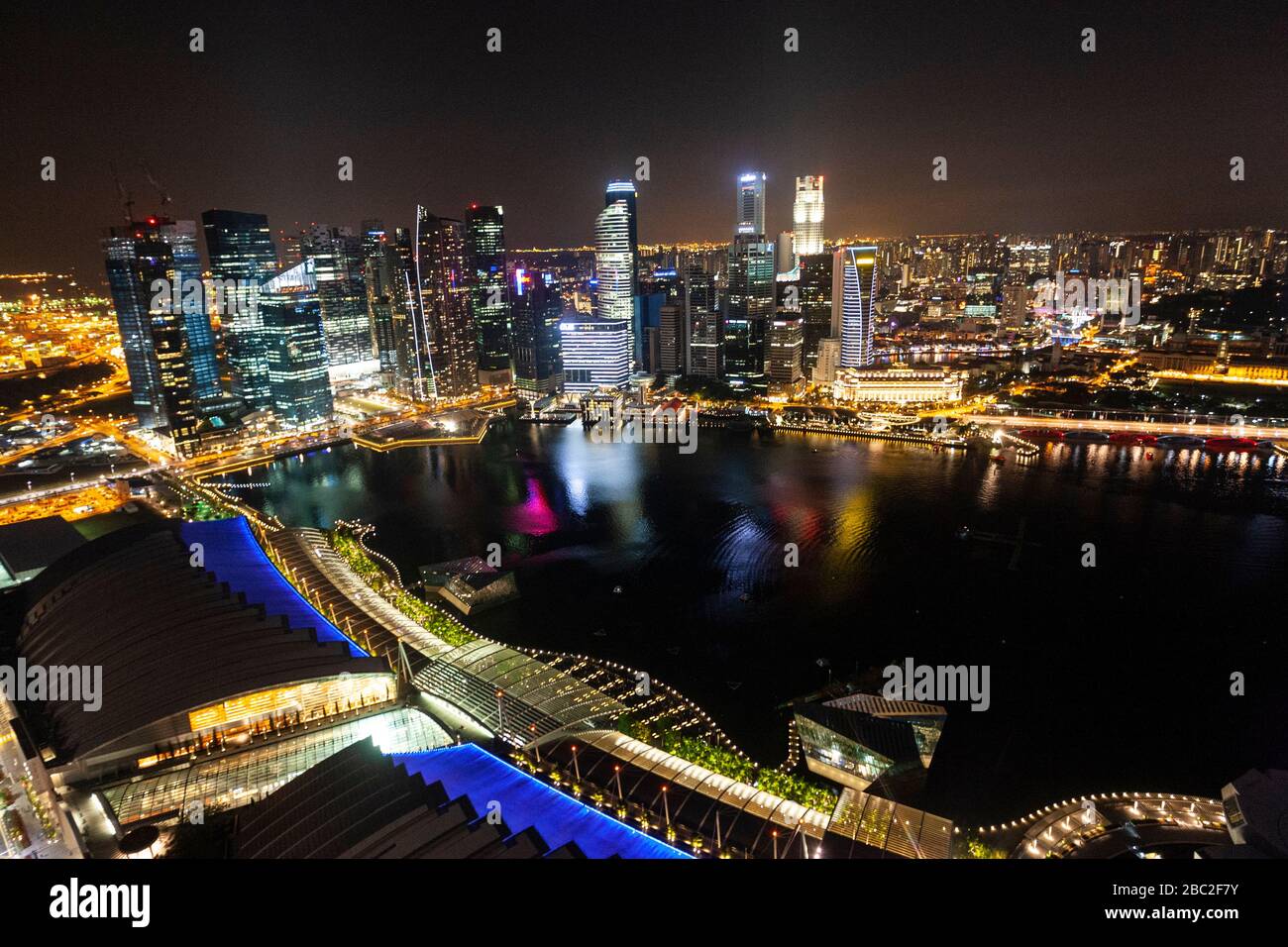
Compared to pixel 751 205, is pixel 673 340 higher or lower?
lower

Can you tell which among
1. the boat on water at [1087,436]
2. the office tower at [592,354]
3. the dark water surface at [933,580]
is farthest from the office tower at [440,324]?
the boat on water at [1087,436]

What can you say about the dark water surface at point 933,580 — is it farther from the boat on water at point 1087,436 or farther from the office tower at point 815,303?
the office tower at point 815,303

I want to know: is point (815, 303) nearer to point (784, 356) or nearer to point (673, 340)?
point (784, 356)

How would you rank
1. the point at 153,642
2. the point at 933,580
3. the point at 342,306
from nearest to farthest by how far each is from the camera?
the point at 153,642 < the point at 933,580 < the point at 342,306

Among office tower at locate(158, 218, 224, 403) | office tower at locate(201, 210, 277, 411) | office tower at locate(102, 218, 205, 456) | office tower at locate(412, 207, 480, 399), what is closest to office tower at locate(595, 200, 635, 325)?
office tower at locate(412, 207, 480, 399)

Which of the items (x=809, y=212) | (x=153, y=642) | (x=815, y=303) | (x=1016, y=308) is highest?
(x=809, y=212)

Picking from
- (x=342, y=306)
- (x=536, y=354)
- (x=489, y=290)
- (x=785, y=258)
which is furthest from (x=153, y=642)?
(x=785, y=258)
